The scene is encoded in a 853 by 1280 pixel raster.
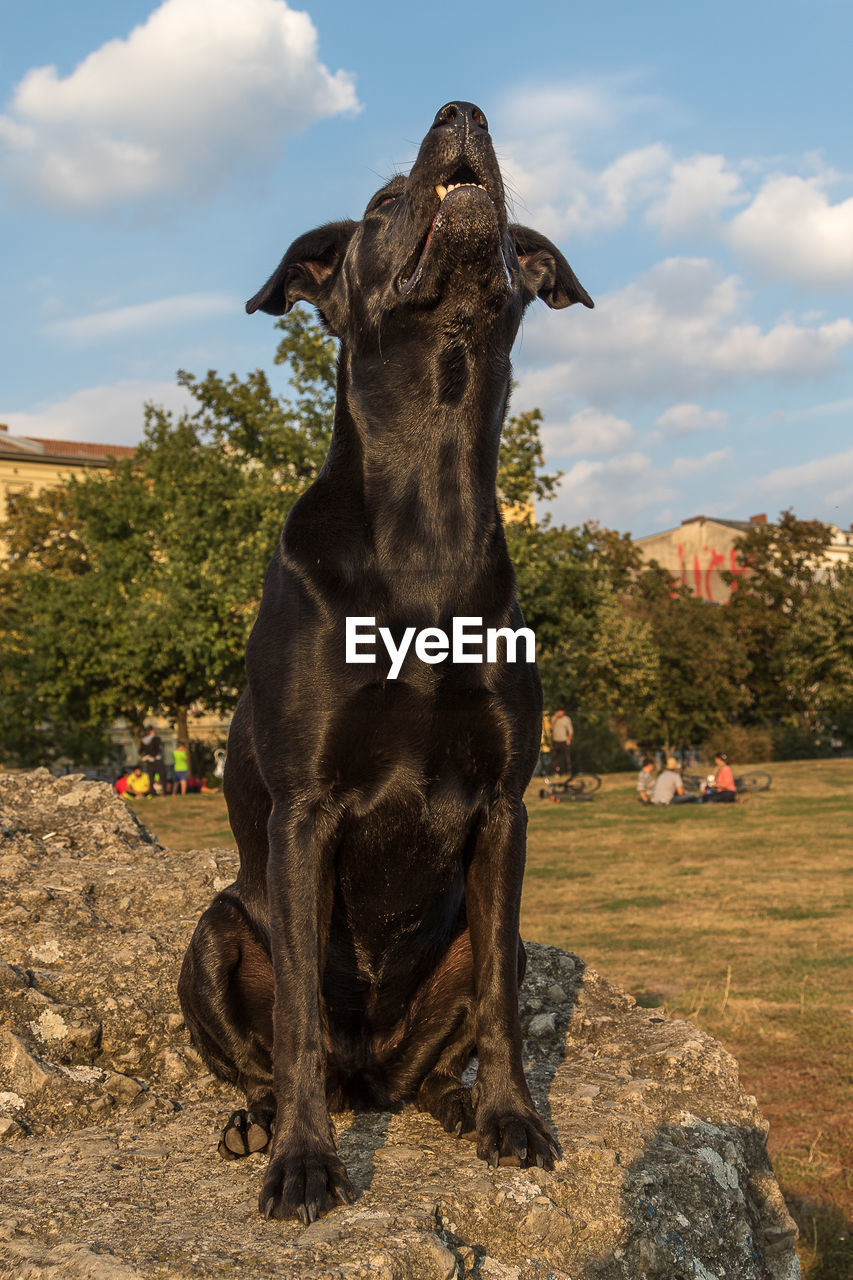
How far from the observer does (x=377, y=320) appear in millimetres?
3160

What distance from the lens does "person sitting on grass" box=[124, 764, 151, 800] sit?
3103 centimetres

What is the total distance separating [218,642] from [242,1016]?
32724 mm

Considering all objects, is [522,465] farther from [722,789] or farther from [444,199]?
[444,199]

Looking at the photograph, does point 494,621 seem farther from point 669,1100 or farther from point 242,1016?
point 669,1100

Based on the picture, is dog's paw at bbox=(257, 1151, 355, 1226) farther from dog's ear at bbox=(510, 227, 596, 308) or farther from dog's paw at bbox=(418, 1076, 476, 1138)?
dog's ear at bbox=(510, 227, 596, 308)

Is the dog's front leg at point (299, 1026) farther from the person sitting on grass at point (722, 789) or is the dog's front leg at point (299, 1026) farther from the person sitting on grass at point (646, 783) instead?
the person sitting on grass at point (722, 789)

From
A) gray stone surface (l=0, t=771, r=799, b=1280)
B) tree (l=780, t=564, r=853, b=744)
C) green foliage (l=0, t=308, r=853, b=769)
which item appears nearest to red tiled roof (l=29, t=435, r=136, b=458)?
green foliage (l=0, t=308, r=853, b=769)

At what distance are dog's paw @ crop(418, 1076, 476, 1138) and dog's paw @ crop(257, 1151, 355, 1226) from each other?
0.55 m

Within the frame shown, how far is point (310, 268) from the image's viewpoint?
143 inches

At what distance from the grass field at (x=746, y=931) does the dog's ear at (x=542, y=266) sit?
4109mm

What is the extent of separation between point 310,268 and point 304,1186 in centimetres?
269

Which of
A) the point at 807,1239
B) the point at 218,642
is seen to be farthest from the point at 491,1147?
the point at 218,642

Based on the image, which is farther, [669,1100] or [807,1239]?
[807,1239]

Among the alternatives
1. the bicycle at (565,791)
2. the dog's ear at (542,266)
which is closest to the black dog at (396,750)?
the dog's ear at (542,266)
